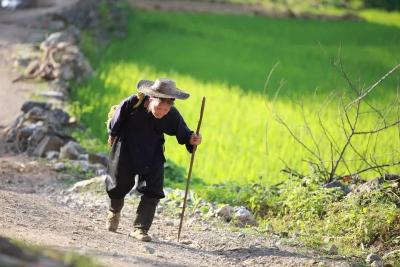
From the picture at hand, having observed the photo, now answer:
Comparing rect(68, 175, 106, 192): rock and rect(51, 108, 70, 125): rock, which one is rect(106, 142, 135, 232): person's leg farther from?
rect(51, 108, 70, 125): rock

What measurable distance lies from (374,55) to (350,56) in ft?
1.61

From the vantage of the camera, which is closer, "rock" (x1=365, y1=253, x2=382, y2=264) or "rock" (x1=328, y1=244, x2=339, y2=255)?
"rock" (x1=365, y1=253, x2=382, y2=264)

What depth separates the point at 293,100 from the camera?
517 inches

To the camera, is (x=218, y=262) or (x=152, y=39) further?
(x=152, y=39)

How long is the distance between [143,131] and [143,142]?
3.0 inches

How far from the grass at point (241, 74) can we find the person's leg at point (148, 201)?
152 cm

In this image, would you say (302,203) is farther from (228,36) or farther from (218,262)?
(228,36)

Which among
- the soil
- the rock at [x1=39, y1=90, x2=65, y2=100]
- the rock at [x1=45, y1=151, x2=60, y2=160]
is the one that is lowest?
the soil

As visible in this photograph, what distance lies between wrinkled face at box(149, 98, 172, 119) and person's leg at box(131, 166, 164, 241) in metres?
0.41

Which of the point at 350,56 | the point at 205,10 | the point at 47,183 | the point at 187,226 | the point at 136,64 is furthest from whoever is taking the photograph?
the point at 205,10

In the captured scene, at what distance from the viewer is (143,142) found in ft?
21.7

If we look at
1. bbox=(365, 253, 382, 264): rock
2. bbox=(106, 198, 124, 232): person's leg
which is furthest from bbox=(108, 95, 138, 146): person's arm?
bbox=(365, 253, 382, 264): rock

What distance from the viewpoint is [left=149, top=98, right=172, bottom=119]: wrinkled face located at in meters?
6.39

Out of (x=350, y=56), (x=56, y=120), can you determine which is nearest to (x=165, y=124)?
(x=56, y=120)
